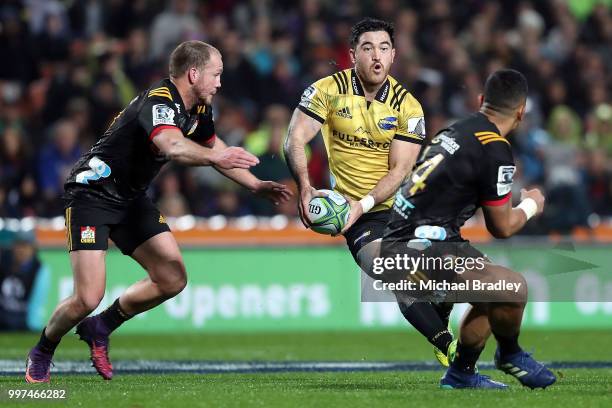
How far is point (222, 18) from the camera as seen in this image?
1908 cm

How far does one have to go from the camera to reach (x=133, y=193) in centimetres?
946

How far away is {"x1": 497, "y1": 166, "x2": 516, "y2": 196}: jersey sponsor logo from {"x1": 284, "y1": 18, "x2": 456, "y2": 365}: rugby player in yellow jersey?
206 centimetres

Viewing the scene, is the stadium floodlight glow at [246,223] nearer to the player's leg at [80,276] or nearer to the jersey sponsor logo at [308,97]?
the jersey sponsor logo at [308,97]

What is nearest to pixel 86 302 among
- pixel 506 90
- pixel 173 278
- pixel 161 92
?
pixel 173 278

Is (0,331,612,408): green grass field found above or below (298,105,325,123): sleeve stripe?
below

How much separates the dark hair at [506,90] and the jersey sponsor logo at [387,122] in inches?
79.6

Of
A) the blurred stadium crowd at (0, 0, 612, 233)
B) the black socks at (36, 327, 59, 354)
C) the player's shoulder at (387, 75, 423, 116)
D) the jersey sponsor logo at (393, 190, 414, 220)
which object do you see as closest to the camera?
the jersey sponsor logo at (393, 190, 414, 220)

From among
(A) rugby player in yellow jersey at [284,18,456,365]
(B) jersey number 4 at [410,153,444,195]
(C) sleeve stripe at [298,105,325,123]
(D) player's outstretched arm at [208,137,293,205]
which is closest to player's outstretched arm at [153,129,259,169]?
(D) player's outstretched arm at [208,137,293,205]

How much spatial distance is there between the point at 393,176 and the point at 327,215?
31.3 inches

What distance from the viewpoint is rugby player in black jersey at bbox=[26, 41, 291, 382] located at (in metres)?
9.16

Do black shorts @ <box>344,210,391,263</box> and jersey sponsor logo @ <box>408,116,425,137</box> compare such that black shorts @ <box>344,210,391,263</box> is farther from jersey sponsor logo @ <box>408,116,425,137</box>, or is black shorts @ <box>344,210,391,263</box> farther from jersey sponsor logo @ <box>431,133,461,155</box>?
jersey sponsor logo @ <box>431,133,461,155</box>

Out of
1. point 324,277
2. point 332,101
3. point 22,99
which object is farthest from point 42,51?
point 332,101

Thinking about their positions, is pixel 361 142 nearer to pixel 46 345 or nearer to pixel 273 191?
pixel 273 191

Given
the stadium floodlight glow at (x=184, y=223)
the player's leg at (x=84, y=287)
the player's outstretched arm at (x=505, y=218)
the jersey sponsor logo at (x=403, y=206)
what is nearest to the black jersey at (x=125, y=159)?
the player's leg at (x=84, y=287)
